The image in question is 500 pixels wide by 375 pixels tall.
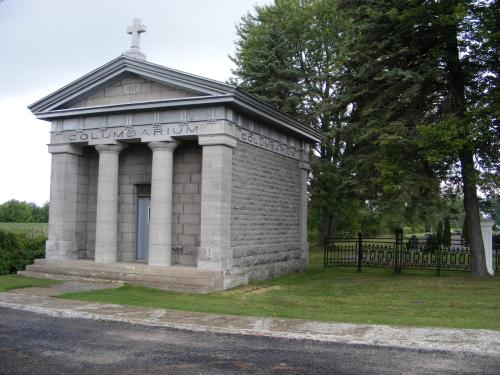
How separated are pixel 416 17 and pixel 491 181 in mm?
5381

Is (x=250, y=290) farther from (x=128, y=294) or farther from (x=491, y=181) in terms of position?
(x=491, y=181)

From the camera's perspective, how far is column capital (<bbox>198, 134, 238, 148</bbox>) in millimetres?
14742

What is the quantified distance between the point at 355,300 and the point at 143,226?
752 cm

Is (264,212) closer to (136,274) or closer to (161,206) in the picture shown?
(161,206)

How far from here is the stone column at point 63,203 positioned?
17.2m

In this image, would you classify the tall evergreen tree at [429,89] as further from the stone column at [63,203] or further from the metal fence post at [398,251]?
the stone column at [63,203]

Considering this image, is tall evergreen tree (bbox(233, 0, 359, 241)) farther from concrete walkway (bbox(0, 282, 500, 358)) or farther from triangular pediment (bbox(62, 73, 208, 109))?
concrete walkway (bbox(0, 282, 500, 358))

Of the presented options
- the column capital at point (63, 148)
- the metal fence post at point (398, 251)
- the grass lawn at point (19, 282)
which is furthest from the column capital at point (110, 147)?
the metal fence post at point (398, 251)

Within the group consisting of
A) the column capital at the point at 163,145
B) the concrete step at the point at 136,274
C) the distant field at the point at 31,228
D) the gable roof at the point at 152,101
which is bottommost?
the concrete step at the point at 136,274

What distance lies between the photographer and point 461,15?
13891mm

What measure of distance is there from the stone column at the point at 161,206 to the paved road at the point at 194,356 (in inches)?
241

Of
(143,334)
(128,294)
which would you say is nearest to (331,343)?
(143,334)

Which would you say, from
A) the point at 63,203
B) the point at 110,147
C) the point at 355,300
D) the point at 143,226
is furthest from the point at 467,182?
the point at 63,203

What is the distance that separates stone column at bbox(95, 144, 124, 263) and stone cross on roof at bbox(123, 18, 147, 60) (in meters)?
3.05
